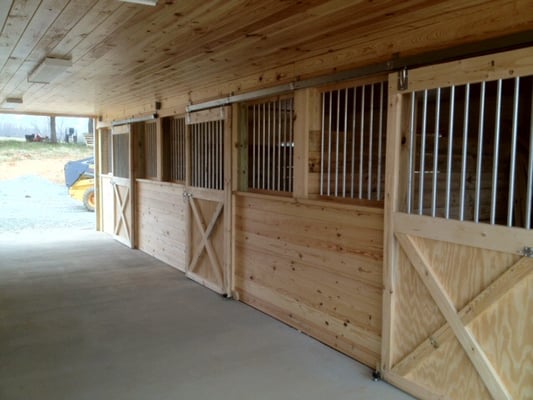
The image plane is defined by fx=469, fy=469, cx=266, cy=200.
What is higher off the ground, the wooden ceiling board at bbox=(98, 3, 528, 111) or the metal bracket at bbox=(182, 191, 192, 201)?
the wooden ceiling board at bbox=(98, 3, 528, 111)

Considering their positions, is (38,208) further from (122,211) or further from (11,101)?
(11,101)

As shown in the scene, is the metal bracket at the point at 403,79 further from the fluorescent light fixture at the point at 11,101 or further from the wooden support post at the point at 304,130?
the fluorescent light fixture at the point at 11,101

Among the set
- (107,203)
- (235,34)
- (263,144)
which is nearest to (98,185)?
(107,203)

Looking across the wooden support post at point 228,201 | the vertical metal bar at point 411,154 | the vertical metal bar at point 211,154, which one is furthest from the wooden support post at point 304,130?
the vertical metal bar at point 211,154

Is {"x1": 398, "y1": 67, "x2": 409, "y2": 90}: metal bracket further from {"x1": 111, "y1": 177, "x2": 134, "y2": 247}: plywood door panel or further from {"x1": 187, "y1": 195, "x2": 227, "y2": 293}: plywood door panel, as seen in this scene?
{"x1": 111, "y1": 177, "x2": 134, "y2": 247}: plywood door panel

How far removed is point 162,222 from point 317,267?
3258mm

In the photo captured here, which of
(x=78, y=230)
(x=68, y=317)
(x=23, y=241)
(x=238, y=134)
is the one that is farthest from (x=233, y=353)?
(x=78, y=230)

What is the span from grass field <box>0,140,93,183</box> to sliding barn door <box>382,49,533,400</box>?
694 inches

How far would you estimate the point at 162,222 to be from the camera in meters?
6.18

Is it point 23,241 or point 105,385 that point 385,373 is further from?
point 23,241

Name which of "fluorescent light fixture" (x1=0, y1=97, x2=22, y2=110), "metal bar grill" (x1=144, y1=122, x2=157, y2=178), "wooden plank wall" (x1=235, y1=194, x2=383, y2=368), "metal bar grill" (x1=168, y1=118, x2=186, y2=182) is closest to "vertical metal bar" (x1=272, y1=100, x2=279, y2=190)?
"wooden plank wall" (x1=235, y1=194, x2=383, y2=368)

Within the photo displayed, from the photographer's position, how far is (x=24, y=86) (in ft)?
17.4

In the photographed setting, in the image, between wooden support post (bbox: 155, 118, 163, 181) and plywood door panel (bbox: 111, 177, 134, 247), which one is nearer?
wooden support post (bbox: 155, 118, 163, 181)

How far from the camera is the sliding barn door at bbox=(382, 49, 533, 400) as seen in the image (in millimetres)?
2115
